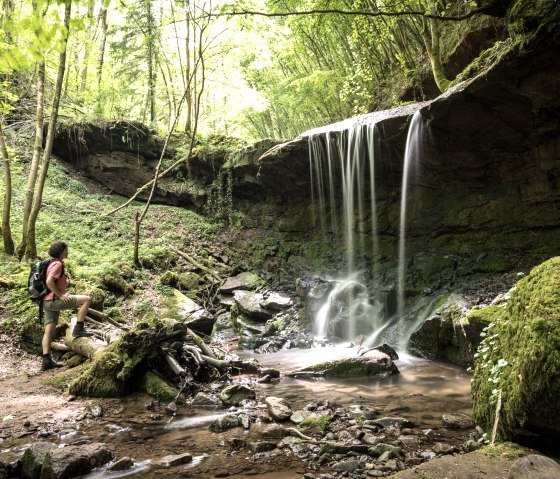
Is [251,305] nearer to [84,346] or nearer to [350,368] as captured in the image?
[350,368]

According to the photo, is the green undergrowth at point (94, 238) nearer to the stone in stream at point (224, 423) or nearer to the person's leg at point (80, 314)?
the person's leg at point (80, 314)

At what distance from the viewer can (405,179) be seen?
36.1 ft

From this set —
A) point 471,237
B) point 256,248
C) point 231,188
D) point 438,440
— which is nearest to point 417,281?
point 471,237

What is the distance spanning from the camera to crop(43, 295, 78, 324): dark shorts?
6236 mm

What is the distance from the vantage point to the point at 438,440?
3.83m

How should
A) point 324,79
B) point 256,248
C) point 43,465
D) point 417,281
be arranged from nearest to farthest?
point 43,465 < point 417,281 < point 324,79 < point 256,248

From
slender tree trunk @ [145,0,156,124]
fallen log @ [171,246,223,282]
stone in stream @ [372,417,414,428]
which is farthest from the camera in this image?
slender tree trunk @ [145,0,156,124]

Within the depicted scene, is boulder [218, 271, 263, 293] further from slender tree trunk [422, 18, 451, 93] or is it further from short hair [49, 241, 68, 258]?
slender tree trunk [422, 18, 451, 93]

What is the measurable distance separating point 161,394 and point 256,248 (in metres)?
9.78

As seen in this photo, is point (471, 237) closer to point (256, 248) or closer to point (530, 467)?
point (256, 248)

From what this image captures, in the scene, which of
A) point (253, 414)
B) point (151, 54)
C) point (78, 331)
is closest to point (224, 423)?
point (253, 414)

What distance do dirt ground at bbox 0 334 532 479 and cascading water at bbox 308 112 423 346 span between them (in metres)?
6.10

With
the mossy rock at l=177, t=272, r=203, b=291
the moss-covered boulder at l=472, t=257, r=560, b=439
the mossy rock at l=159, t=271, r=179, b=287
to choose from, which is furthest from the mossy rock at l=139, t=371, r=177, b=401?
the mossy rock at l=177, t=272, r=203, b=291

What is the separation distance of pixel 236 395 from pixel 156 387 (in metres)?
1.03
